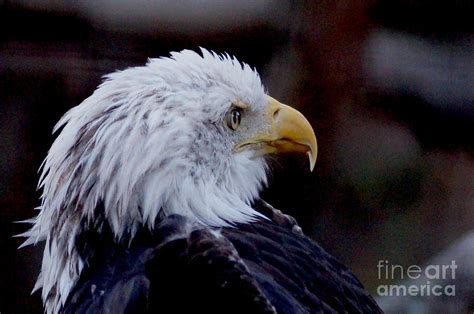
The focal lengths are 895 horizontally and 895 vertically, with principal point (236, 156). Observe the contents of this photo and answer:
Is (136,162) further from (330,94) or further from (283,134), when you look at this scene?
(330,94)

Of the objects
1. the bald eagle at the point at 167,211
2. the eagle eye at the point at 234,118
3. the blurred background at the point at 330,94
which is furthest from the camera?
the blurred background at the point at 330,94

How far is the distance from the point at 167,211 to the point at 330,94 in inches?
42.3

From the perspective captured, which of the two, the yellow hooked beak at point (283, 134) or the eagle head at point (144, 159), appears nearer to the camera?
the eagle head at point (144, 159)

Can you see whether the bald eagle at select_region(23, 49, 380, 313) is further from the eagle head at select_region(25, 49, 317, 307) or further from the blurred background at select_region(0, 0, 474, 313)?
the blurred background at select_region(0, 0, 474, 313)

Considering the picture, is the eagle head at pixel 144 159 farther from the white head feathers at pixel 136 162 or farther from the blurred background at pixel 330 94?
the blurred background at pixel 330 94

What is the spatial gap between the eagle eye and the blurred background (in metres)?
0.69

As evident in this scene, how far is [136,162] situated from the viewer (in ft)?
5.13

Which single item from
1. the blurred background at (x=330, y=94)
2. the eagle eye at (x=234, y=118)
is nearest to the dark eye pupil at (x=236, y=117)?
the eagle eye at (x=234, y=118)

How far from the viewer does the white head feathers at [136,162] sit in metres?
1.56

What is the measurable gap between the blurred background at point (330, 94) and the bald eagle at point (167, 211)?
71cm

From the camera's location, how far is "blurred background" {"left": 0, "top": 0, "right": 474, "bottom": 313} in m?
2.39

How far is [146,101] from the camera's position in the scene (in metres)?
1.58

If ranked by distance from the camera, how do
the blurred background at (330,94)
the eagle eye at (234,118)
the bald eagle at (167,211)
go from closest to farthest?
the bald eagle at (167,211), the eagle eye at (234,118), the blurred background at (330,94)

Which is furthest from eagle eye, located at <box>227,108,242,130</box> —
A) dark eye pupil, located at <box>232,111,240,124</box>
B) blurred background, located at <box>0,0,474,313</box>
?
blurred background, located at <box>0,0,474,313</box>
